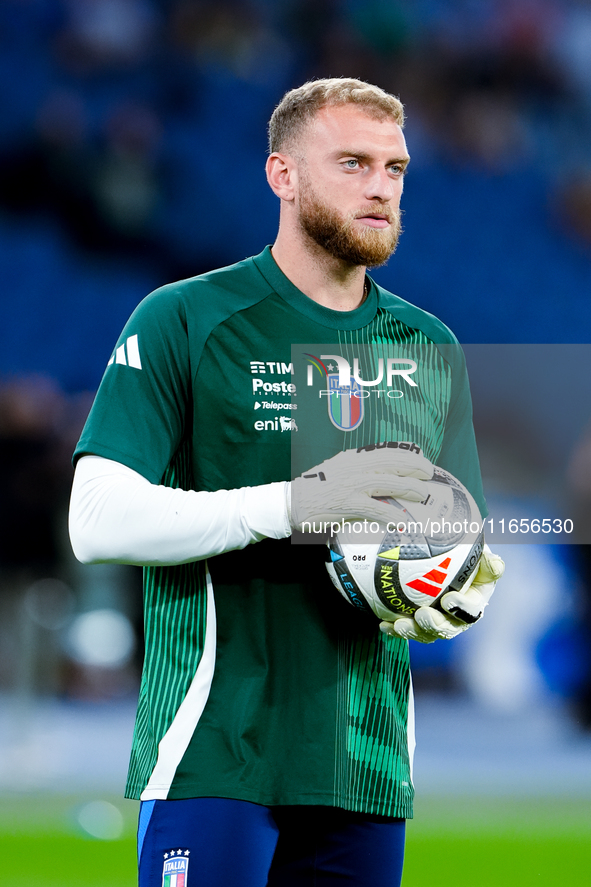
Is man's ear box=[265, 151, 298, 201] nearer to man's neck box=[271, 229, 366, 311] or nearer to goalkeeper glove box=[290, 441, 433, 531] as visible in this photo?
man's neck box=[271, 229, 366, 311]

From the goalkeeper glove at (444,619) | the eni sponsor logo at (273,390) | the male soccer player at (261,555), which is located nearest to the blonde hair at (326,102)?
the male soccer player at (261,555)

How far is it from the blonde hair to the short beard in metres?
0.15

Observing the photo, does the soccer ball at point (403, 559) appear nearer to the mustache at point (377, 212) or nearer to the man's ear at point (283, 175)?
the mustache at point (377, 212)

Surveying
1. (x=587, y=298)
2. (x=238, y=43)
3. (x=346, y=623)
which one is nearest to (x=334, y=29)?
(x=238, y=43)

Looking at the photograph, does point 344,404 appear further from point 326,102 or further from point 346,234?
point 326,102

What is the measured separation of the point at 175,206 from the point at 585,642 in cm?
409

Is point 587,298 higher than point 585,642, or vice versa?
point 587,298

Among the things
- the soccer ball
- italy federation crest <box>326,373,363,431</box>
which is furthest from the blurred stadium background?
the soccer ball

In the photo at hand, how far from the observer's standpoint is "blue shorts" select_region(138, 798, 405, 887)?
1.45 meters

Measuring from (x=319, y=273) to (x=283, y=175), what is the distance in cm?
23

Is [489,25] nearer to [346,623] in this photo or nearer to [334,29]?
[334,29]

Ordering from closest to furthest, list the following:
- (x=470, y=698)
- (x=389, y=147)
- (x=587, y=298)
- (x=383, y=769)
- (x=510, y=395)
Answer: (x=383, y=769)
(x=389, y=147)
(x=470, y=698)
(x=510, y=395)
(x=587, y=298)

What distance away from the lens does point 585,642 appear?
5.60 meters

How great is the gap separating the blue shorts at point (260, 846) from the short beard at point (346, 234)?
3.19 ft
